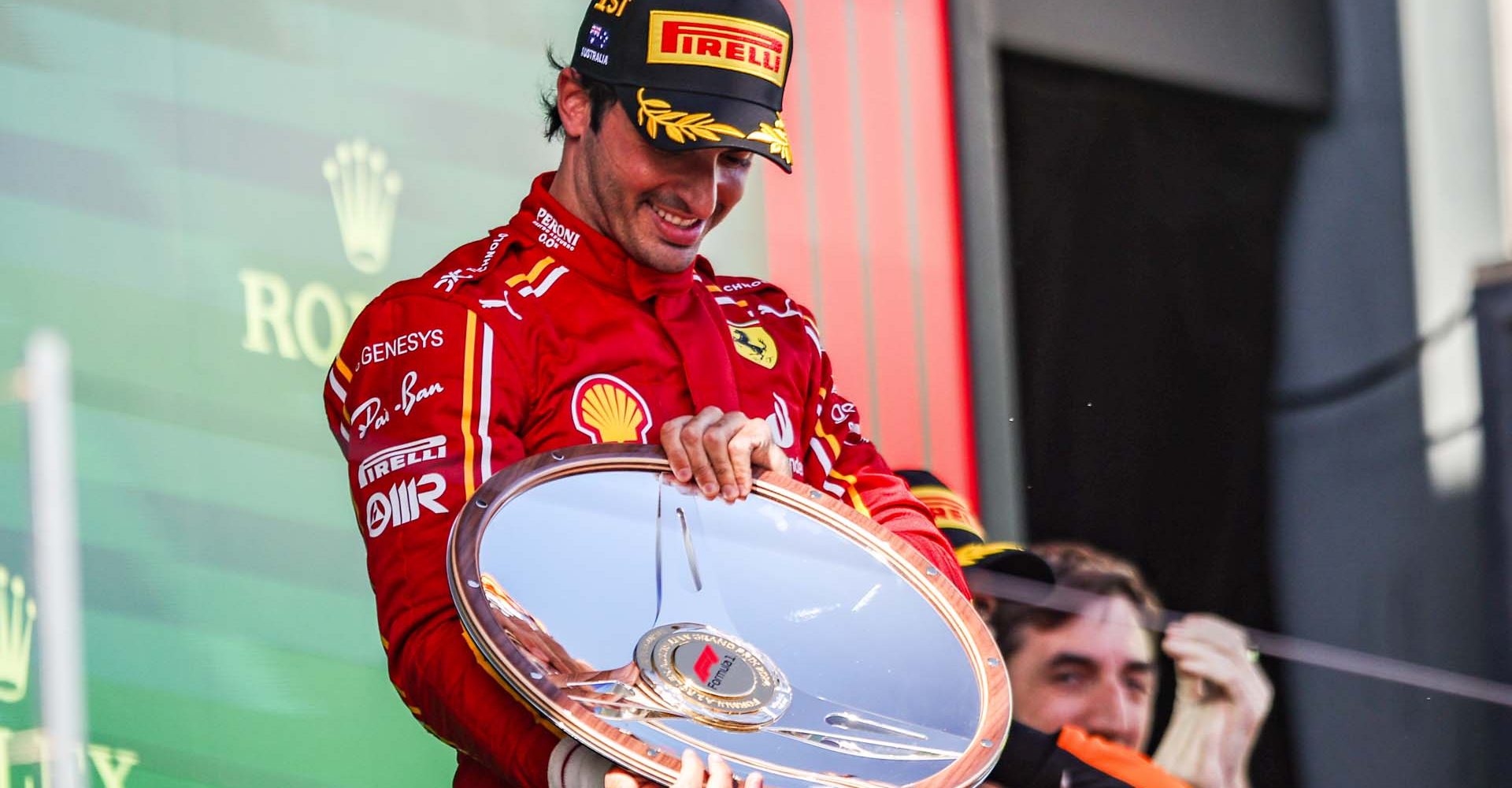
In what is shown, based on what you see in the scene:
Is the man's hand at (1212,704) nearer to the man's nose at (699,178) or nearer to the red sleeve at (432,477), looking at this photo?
the man's nose at (699,178)

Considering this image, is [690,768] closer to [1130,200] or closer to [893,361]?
[893,361]

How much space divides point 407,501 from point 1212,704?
6.74 feet

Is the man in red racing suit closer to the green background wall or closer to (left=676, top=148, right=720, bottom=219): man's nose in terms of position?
(left=676, top=148, right=720, bottom=219): man's nose

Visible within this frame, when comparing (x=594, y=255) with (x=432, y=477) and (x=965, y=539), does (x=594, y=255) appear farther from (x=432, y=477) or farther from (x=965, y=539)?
(x=965, y=539)

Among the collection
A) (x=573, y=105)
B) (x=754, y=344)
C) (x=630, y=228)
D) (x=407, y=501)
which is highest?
(x=573, y=105)

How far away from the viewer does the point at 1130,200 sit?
11.8ft

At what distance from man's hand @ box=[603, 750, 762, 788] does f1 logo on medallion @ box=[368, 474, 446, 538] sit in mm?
289

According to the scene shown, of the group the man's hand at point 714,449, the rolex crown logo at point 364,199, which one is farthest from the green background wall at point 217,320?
the man's hand at point 714,449

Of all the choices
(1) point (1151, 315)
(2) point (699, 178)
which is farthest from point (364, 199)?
(1) point (1151, 315)

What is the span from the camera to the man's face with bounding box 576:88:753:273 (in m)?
1.81

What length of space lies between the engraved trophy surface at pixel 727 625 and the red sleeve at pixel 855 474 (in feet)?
0.43

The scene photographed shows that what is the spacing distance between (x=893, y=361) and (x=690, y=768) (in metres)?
2.07

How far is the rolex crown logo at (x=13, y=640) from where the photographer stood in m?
2.17

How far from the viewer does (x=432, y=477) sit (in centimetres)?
162
